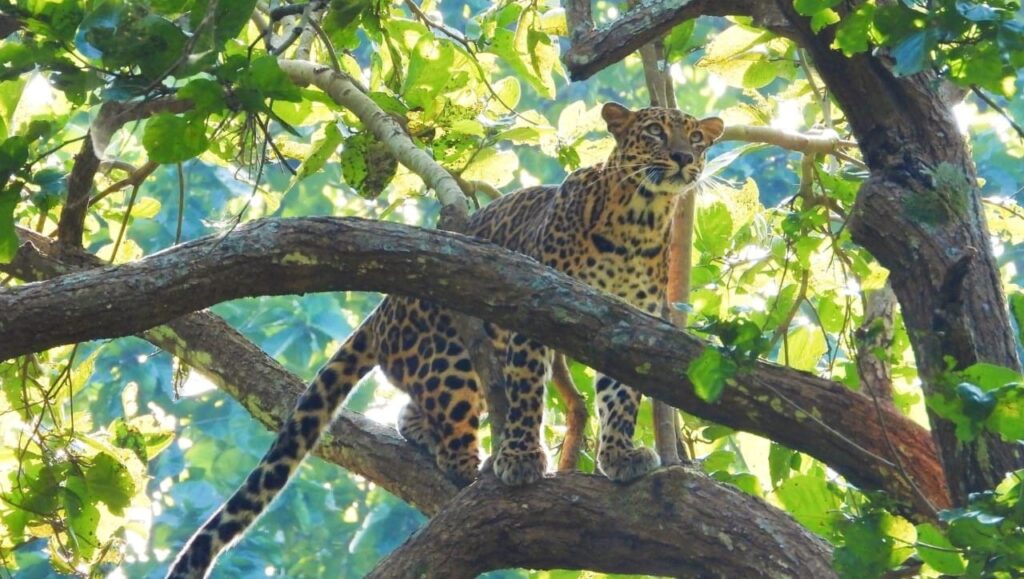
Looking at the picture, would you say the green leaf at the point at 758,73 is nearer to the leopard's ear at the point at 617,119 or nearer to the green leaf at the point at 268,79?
the leopard's ear at the point at 617,119

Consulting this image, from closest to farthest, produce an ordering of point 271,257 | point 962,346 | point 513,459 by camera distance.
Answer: point 962,346
point 271,257
point 513,459

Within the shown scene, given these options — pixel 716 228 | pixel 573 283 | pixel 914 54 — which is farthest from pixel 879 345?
pixel 914 54

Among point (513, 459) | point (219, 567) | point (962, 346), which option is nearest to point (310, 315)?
point (219, 567)

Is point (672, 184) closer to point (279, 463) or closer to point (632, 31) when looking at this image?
point (632, 31)

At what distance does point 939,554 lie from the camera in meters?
3.06

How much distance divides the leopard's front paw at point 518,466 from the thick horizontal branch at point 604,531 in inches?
1.6

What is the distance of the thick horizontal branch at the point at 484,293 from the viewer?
4.40 meters

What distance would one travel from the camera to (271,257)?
4469 millimetres

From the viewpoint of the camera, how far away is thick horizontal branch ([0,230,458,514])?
19.8 ft

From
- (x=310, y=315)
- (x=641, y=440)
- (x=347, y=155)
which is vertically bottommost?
(x=641, y=440)

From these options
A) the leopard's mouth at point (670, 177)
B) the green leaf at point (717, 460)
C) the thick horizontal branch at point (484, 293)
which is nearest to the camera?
the thick horizontal branch at point (484, 293)

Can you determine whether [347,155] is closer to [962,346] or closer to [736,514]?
[736,514]

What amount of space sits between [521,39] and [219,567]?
1389 cm

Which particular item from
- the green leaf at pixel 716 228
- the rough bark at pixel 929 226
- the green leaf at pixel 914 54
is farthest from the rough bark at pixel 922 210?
the green leaf at pixel 716 228
